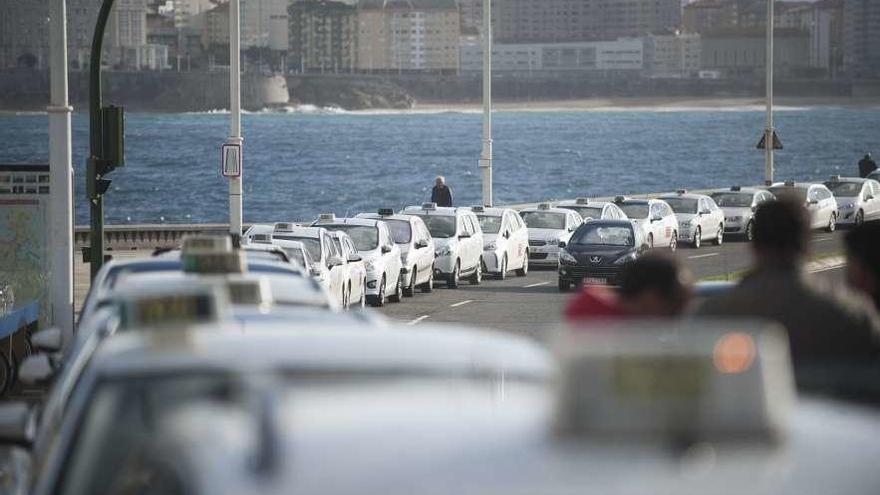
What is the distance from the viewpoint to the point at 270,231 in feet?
93.0

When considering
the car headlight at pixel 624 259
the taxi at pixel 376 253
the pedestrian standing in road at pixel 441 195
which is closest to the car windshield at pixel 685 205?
the pedestrian standing in road at pixel 441 195

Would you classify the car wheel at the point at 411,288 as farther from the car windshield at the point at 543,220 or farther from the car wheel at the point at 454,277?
the car windshield at the point at 543,220

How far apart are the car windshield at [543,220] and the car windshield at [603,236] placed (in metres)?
6.04

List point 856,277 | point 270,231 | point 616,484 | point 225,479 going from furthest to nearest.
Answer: point 270,231, point 856,277, point 225,479, point 616,484

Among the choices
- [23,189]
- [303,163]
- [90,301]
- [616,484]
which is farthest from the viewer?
[303,163]

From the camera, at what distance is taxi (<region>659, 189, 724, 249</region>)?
48438 mm

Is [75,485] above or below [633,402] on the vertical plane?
below

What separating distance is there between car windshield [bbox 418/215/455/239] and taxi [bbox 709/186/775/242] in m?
15.5

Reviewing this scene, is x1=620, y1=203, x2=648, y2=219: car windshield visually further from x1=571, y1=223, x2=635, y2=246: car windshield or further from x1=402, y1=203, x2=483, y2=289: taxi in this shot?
x1=571, y1=223, x2=635, y2=246: car windshield

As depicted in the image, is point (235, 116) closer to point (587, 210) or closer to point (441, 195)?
point (441, 195)

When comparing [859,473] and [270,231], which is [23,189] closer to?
[270,231]

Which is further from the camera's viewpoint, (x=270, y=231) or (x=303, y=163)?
(x=303, y=163)

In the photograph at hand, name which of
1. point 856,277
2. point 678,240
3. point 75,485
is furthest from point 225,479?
point 678,240

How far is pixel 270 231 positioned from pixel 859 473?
83.6 ft
